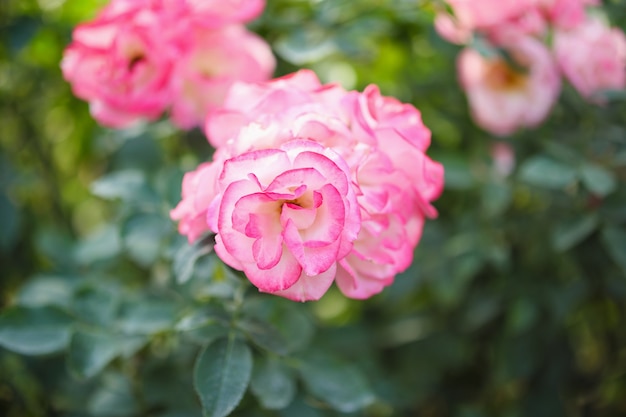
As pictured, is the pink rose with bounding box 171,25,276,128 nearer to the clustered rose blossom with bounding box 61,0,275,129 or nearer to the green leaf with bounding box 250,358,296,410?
the clustered rose blossom with bounding box 61,0,275,129

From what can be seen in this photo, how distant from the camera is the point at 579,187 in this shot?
1209mm

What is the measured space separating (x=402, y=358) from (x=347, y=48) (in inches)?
30.4

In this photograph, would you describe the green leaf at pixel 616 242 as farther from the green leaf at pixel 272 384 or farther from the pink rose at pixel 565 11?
the green leaf at pixel 272 384

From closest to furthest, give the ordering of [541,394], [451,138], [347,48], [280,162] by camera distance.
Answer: [280,162] < [347,48] < [541,394] < [451,138]

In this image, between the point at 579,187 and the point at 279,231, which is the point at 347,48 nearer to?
the point at 579,187

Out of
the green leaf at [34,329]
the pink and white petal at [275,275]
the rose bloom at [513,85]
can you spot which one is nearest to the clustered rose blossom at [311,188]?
the pink and white petal at [275,275]

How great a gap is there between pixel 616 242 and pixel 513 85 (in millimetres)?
385

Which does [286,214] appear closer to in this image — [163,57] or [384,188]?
[384,188]

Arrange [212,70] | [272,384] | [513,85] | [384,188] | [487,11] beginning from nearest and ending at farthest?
[384,188] < [272,384] < [212,70] < [487,11] < [513,85]

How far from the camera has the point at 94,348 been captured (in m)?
0.94

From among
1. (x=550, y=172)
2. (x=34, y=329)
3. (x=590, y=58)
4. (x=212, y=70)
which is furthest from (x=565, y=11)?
(x=34, y=329)

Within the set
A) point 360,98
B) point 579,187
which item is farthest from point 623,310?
point 360,98

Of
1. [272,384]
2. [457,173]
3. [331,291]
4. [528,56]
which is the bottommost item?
[331,291]

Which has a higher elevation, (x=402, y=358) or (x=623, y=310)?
(x=623, y=310)
